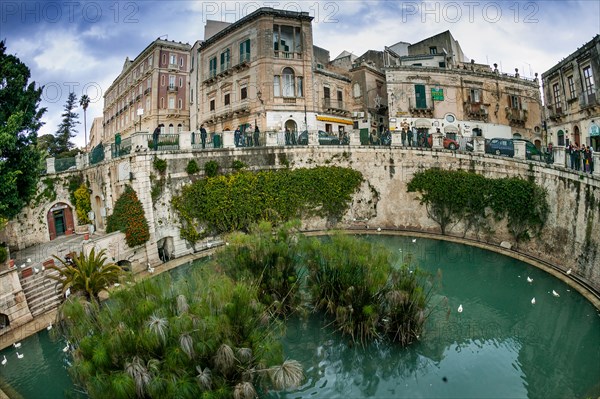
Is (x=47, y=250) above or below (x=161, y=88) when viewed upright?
below

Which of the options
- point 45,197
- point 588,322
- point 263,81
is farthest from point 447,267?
point 45,197

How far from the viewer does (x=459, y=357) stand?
34.3 ft

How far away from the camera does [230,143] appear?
21.6 m

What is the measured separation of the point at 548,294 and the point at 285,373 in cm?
1195

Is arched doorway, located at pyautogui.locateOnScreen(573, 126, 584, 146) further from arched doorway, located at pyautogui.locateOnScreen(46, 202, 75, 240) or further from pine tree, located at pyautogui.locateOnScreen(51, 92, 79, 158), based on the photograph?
pine tree, located at pyautogui.locateOnScreen(51, 92, 79, 158)

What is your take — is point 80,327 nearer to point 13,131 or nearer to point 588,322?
point 13,131

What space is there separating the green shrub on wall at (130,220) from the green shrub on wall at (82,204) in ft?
13.8

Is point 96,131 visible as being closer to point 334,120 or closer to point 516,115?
point 334,120

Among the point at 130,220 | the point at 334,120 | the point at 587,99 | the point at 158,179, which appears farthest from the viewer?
the point at 334,120

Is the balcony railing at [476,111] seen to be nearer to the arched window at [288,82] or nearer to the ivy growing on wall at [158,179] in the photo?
the arched window at [288,82]

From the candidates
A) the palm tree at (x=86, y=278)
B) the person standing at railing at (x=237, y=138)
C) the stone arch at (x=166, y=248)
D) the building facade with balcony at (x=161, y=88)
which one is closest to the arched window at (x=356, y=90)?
the person standing at railing at (x=237, y=138)

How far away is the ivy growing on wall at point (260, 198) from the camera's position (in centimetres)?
→ 1994

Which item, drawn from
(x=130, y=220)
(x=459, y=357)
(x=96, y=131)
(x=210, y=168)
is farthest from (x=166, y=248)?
(x=96, y=131)

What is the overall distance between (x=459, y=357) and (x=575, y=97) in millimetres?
22014
